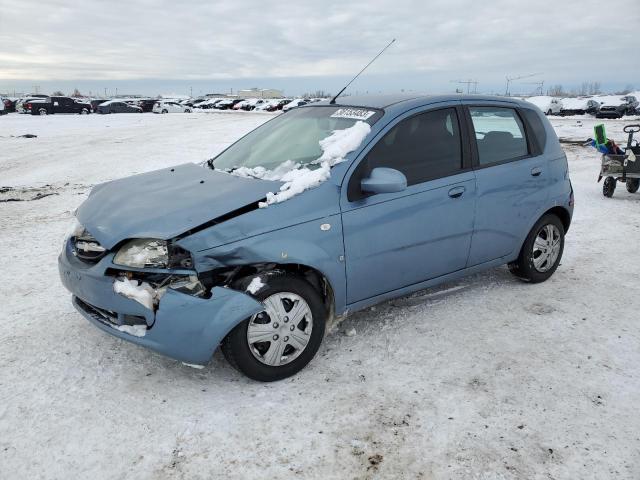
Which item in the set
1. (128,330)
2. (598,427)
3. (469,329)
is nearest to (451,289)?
(469,329)

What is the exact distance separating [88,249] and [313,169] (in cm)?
154

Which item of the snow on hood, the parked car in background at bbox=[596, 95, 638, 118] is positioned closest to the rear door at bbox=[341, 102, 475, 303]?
the snow on hood

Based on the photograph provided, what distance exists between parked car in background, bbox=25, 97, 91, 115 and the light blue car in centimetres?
3866

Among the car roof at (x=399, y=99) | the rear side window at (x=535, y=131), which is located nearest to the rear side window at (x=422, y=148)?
the car roof at (x=399, y=99)

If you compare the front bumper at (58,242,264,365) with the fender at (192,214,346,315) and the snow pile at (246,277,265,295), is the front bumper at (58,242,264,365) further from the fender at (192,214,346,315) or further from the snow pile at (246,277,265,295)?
the fender at (192,214,346,315)

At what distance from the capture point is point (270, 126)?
4586mm

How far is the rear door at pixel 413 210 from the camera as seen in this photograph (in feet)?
11.3

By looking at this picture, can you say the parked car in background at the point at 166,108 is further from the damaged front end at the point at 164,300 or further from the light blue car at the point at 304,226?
the damaged front end at the point at 164,300

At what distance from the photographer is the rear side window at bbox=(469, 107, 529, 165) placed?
4199 mm

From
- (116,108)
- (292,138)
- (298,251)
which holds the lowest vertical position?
(298,251)

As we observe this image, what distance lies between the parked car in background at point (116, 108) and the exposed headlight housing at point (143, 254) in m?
43.2

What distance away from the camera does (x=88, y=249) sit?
3309 millimetres

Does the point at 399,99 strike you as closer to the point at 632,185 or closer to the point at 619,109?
the point at 632,185

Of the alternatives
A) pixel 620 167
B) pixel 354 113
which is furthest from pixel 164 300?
pixel 620 167
